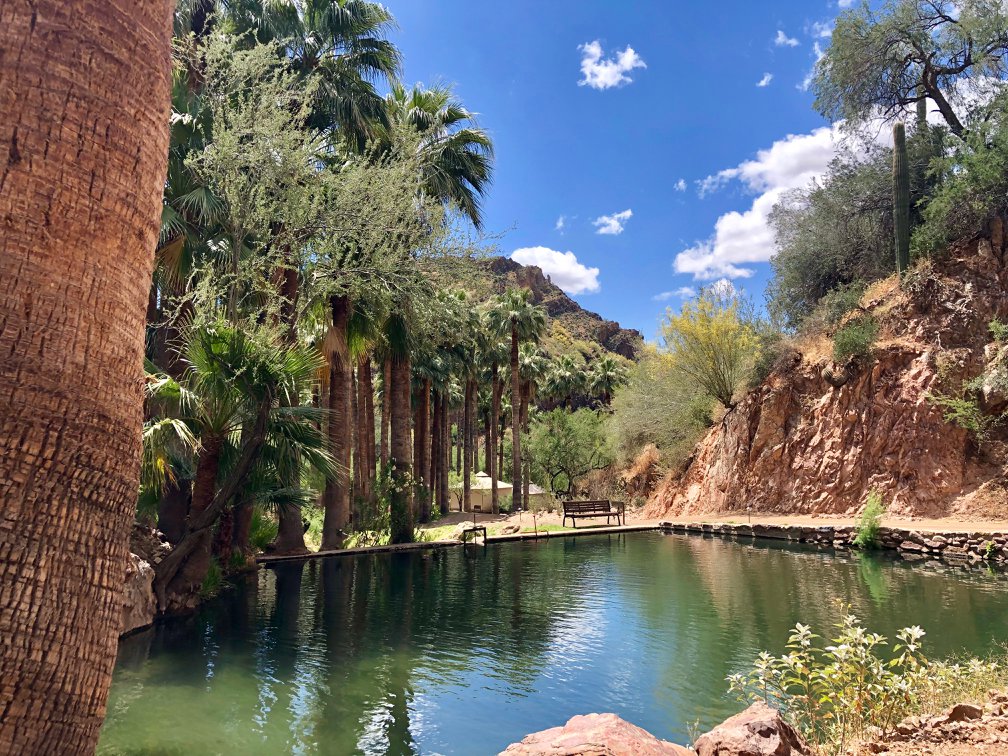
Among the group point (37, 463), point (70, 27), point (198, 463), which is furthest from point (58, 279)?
point (198, 463)

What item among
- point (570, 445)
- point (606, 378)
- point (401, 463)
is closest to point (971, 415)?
point (401, 463)

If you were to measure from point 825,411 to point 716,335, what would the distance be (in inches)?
247

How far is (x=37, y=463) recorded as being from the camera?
2172mm

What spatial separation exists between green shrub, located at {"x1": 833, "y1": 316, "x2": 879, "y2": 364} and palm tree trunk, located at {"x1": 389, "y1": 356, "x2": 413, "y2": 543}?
1658 cm

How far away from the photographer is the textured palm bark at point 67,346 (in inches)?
83.4

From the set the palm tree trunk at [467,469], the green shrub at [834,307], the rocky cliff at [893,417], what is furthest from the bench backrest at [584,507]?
the green shrub at [834,307]

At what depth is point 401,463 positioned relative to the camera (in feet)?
65.1

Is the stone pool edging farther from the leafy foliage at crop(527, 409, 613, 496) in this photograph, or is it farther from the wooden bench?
the leafy foliage at crop(527, 409, 613, 496)

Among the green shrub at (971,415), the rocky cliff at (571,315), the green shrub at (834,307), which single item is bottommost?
the green shrub at (971,415)

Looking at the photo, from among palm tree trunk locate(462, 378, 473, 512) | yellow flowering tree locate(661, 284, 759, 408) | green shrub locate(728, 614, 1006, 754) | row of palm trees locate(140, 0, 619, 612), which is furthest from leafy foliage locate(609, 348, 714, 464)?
green shrub locate(728, 614, 1006, 754)

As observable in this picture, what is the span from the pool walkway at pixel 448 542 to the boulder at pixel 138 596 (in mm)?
5783

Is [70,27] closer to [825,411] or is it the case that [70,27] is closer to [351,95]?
[351,95]

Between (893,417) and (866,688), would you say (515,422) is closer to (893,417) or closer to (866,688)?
(893,417)

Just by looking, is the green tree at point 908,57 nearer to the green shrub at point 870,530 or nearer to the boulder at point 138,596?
the green shrub at point 870,530
